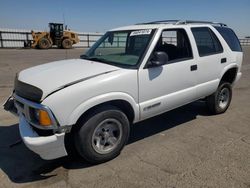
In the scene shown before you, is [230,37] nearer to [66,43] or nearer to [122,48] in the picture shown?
[122,48]

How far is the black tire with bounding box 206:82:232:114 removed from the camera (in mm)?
5215

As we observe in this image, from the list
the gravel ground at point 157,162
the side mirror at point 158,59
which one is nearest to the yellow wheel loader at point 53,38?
the gravel ground at point 157,162

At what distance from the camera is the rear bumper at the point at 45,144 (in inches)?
115

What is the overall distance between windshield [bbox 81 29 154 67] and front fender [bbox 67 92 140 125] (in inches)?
20.2

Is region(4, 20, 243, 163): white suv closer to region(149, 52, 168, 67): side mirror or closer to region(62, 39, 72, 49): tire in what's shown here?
region(149, 52, 168, 67): side mirror

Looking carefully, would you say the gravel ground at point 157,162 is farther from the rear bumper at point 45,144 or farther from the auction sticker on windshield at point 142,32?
the auction sticker on windshield at point 142,32

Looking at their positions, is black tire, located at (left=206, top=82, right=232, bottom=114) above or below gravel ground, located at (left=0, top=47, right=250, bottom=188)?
above

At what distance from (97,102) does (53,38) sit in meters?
25.6

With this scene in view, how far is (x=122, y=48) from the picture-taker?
4.45 meters

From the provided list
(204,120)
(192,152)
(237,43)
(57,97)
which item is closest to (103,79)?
(57,97)

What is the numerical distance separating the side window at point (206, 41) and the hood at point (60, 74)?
6.32ft

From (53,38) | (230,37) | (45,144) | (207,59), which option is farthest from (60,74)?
(53,38)

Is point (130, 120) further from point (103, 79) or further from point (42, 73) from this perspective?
point (42, 73)

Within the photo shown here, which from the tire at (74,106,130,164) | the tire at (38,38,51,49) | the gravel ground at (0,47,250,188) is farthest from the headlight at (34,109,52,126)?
the tire at (38,38,51,49)
